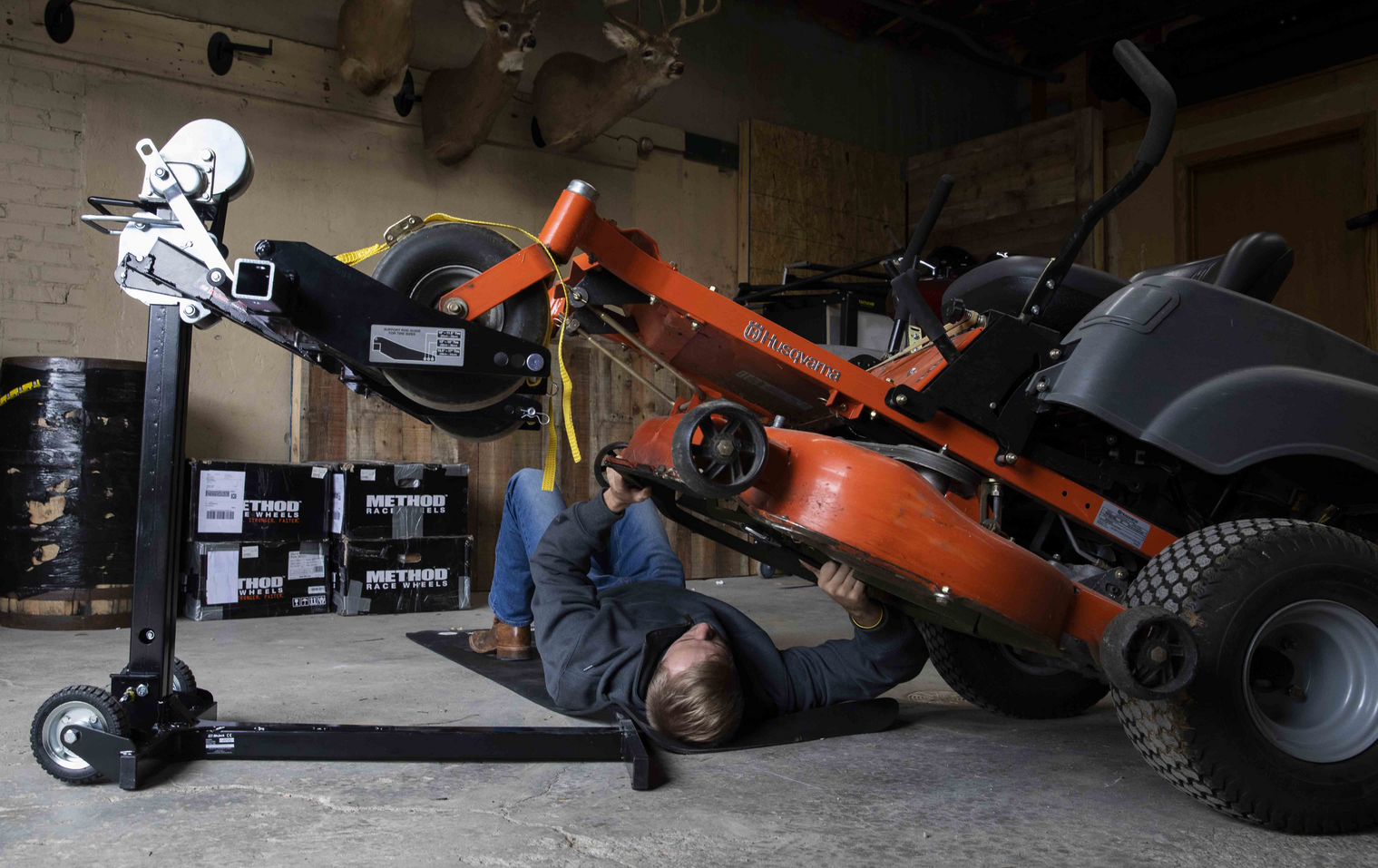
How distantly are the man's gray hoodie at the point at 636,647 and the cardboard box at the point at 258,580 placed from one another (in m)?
2.71

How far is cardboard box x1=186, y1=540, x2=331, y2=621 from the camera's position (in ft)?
15.2

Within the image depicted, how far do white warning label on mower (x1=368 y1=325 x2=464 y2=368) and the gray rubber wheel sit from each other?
149 cm

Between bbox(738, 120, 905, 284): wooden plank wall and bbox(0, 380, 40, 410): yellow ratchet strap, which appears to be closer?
bbox(0, 380, 40, 410): yellow ratchet strap

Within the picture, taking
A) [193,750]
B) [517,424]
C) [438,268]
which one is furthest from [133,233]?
[193,750]

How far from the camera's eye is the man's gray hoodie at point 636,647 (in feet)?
8.19

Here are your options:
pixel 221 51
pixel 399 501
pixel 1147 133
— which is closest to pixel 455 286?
pixel 1147 133

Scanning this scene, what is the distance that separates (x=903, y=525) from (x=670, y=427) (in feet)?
1.88

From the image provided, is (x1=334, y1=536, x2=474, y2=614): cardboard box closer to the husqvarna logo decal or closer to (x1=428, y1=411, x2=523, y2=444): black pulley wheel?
(x1=428, y1=411, x2=523, y2=444): black pulley wheel

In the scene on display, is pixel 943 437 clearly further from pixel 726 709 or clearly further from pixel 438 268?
pixel 438 268

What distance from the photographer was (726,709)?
2.25 metres

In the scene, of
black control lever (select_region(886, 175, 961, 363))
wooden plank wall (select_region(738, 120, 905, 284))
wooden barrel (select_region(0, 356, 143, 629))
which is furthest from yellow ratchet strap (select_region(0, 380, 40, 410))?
wooden plank wall (select_region(738, 120, 905, 284))

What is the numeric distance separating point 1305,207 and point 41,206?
26.1ft

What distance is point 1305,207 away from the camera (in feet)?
22.6

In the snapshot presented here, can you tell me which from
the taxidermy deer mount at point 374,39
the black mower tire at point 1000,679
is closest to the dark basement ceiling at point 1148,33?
the taxidermy deer mount at point 374,39
